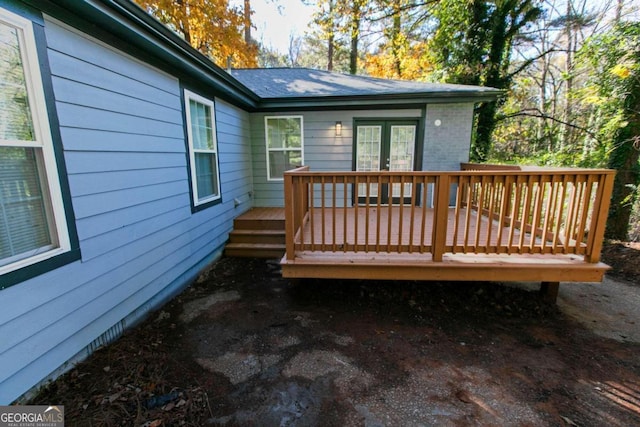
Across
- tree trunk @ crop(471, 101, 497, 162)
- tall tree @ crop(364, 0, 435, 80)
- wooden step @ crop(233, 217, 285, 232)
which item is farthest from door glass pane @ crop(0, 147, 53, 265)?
tall tree @ crop(364, 0, 435, 80)

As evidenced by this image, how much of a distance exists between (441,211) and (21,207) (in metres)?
3.30

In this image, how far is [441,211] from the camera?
280 centimetres

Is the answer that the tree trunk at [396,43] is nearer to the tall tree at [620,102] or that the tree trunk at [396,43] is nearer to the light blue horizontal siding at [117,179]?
the tall tree at [620,102]

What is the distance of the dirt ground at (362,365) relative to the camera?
184cm

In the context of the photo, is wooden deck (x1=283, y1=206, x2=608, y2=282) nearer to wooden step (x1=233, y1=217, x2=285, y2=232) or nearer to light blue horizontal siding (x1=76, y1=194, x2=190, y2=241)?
light blue horizontal siding (x1=76, y1=194, x2=190, y2=241)

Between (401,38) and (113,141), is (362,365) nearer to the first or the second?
(113,141)

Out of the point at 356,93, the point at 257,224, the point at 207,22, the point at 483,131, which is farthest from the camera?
the point at 483,131

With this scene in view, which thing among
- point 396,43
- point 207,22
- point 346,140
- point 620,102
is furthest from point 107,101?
point 396,43

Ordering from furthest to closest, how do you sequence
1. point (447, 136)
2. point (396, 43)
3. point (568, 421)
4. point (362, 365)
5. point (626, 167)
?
point (396, 43) → point (447, 136) → point (626, 167) → point (362, 365) → point (568, 421)

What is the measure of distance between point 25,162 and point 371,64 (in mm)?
14200

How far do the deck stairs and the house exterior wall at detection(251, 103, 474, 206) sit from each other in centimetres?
121

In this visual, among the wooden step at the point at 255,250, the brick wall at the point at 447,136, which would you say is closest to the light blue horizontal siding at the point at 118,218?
the wooden step at the point at 255,250

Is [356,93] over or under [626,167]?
over

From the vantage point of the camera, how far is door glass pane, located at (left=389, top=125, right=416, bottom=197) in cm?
587
